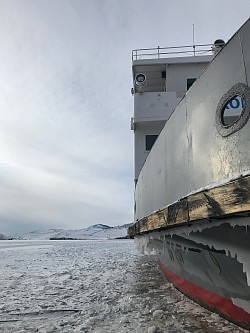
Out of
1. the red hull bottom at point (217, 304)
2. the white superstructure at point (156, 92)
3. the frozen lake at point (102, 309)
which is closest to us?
the red hull bottom at point (217, 304)

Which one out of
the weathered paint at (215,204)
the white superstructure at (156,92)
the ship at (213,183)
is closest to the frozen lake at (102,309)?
the ship at (213,183)

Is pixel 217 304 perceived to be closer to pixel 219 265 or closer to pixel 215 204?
pixel 219 265

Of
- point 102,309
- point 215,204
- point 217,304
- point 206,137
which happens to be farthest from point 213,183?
point 102,309

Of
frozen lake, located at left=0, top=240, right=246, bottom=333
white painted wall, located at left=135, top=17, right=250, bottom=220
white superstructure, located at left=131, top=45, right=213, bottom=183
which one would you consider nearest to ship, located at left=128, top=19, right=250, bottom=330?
white painted wall, located at left=135, top=17, right=250, bottom=220

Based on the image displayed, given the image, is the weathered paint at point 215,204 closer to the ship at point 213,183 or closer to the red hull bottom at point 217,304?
the ship at point 213,183

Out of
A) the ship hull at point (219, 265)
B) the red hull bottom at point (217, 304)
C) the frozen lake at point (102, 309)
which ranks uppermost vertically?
the ship hull at point (219, 265)

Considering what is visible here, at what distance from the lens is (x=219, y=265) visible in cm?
253

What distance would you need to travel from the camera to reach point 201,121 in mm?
2398

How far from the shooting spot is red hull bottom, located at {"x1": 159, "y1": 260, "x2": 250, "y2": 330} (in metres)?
2.43

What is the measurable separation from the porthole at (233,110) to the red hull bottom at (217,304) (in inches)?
63.6

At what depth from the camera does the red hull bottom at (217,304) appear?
243cm

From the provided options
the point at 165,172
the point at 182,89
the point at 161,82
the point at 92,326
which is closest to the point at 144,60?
the point at 161,82

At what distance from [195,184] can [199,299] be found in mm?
1677

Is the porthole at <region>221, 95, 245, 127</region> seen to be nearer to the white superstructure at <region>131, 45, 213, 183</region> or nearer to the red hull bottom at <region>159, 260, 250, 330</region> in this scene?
the red hull bottom at <region>159, 260, 250, 330</region>
